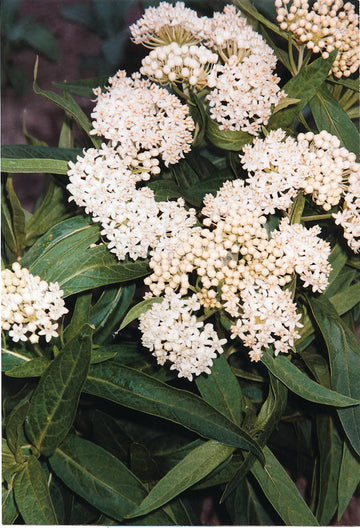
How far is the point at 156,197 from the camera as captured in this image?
1.04m

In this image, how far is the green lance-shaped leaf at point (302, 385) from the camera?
0.91 m

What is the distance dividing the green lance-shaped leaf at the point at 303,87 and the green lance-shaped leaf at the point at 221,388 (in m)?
0.49

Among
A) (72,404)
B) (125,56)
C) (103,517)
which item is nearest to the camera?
(72,404)

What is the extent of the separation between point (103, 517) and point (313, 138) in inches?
32.5

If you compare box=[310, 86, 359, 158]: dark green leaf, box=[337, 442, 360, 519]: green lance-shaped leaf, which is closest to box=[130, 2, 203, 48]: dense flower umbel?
box=[310, 86, 359, 158]: dark green leaf

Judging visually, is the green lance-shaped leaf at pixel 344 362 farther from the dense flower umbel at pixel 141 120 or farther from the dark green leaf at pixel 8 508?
the dark green leaf at pixel 8 508

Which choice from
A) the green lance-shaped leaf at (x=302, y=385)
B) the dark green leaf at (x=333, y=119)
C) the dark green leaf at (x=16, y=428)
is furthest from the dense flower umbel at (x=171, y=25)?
the dark green leaf at (x=16, y=428)

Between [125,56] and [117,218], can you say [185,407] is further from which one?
[125,56]

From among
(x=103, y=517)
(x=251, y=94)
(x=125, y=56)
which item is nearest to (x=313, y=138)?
(x=251, y=94)

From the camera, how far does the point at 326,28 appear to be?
103 centimetres

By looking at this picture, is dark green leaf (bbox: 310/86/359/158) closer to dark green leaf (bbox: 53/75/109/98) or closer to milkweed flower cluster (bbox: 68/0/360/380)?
milkweed flower cluster (bbox: 68/0/360/380)

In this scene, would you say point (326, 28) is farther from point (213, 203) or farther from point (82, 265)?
point (82, 265)

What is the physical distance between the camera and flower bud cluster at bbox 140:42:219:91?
0.97m

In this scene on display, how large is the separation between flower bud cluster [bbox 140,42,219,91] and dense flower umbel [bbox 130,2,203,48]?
0.05 m
